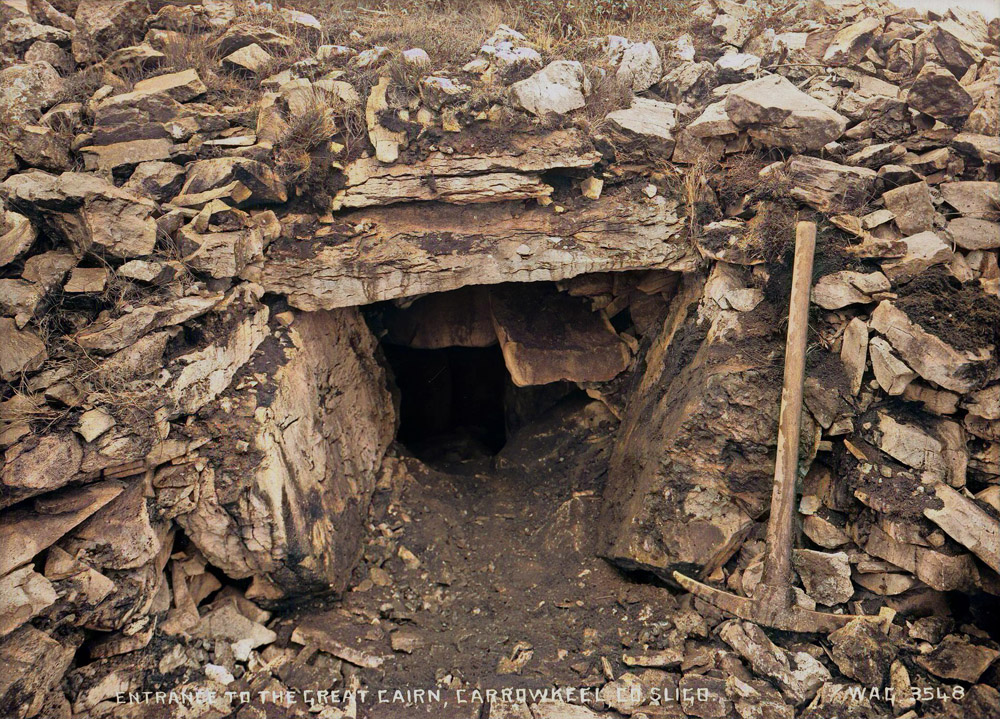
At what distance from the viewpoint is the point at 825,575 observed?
143 inches

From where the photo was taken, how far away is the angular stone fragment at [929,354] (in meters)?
3.32

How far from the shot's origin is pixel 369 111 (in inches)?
170

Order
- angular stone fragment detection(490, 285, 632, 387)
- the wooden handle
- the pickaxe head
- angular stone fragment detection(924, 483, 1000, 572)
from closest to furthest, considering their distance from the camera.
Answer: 1. angular stone fragment detection(924, 483, 1000, 572)
2. the pickaxe head
3. the wooden handle
4. angular stone fragment detection(490, 285, 632, 387)

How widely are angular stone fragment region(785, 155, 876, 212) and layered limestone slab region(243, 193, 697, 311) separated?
793mm

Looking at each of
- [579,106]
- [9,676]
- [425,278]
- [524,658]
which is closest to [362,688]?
[524,658]

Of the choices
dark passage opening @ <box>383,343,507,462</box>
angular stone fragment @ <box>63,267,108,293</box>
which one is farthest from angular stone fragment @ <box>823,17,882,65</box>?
angular stone fragment @ <box>63,267,108,293</box>

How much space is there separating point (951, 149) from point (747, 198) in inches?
47.4

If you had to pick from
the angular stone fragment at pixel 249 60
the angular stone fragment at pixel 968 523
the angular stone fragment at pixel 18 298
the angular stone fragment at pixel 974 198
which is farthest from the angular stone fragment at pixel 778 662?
the angular stone fragment at pixel 249 60

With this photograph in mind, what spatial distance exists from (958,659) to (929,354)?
1.62 m

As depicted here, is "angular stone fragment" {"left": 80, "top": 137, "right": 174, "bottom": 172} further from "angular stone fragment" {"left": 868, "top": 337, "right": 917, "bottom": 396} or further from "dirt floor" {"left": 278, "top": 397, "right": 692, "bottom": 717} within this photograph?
"angular stone fragment" {"left": 868, "top": 337, "right": 917, "bottom": 396}

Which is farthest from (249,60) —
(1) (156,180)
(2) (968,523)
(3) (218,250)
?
(2) (968,523)

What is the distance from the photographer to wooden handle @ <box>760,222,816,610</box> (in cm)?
366

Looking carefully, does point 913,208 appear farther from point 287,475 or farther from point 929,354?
point 287,475

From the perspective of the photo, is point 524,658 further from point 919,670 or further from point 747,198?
point 747,198
